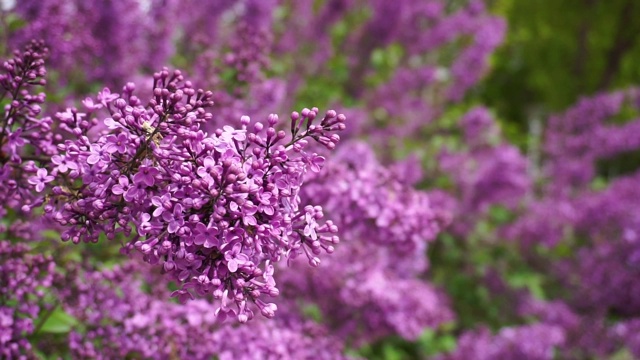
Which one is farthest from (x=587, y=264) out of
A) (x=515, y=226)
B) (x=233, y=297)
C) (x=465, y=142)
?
(x=233, y=297)

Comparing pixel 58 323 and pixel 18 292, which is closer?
pixel 18 292

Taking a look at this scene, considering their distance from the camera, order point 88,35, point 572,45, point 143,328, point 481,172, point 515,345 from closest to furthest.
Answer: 1. point 143,328
2. point 88,35
3. point 515,345
4. point 481,172
5. point 572,45

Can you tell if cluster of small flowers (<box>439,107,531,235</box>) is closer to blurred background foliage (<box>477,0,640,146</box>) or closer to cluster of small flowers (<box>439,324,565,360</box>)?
cluster of small flowers (<box>439,324,565,360</box>)

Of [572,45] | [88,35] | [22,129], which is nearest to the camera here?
[22,129]

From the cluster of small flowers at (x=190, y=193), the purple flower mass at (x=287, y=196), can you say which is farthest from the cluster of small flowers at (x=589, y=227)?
the cluster of small flowers at (x=190, y=193)

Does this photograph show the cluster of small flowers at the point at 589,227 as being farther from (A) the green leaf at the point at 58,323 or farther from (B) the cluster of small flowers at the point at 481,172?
(A) the green leaf at the point at 58,323

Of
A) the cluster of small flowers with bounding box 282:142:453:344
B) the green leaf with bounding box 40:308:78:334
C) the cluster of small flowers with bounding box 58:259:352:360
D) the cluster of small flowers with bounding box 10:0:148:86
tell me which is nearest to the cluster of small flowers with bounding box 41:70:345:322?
the cluster of small flowers with bounding box 58:259:352:360

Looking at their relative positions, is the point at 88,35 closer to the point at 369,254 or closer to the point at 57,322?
the point at 57,322

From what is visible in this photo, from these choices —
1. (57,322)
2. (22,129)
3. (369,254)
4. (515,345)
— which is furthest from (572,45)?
(22,129)
